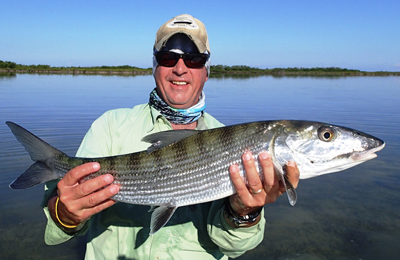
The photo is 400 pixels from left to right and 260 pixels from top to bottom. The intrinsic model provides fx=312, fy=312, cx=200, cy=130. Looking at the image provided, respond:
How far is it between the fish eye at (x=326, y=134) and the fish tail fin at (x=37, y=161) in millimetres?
2418

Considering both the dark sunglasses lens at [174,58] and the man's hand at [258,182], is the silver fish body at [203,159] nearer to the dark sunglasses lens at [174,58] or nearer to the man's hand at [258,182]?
the man's hand at [258,182]

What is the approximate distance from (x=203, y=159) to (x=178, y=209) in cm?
77

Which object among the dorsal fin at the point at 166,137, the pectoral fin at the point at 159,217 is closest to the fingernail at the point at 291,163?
the dorsal fin at the point at 166,137

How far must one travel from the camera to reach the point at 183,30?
138 inches

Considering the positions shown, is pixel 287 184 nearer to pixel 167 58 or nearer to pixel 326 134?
pixel 326 134

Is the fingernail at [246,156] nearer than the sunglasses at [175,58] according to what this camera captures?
Yes

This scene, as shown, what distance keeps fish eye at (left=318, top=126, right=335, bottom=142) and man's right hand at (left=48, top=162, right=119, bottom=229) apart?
1.84 metres

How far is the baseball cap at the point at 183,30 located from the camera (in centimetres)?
352

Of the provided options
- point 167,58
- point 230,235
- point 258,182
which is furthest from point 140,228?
point 167,58

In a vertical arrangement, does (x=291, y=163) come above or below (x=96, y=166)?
above

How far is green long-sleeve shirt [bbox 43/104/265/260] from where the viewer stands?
9.86 feet

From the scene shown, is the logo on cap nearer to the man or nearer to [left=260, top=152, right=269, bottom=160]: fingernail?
the man

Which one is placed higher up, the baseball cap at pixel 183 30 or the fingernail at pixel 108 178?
the baseball cap at pixel 183 30

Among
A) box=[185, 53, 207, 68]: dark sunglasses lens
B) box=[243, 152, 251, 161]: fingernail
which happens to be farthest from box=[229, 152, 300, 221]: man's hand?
box=[185, 53, 207, 68]: dark sunglasses lens
